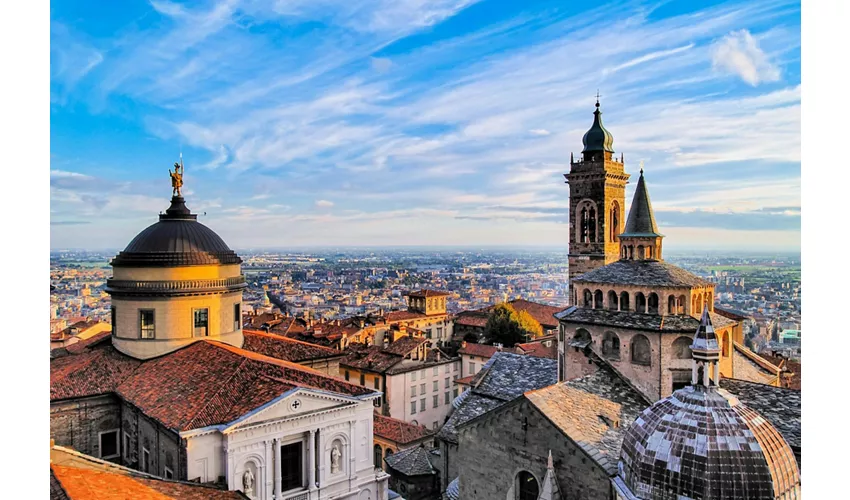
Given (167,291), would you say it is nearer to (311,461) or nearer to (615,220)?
(311,461)

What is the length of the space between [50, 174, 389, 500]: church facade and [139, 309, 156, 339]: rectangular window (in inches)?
0.8

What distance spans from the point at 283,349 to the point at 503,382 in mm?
5967

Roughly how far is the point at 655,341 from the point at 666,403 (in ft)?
13.2

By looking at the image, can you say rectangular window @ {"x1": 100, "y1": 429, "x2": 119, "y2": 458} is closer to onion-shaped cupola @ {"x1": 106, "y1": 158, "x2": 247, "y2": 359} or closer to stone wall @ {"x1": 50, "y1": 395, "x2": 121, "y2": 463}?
stone wall @ {"x1": 50, "y1": 395, "x2": 121, "y2": 463}

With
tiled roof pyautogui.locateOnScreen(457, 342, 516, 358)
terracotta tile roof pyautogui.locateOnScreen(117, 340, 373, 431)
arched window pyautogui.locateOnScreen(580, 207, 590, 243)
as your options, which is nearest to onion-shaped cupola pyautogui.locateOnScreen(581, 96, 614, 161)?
arched window pyautogui.locateOnScreen(580, 207, 590, 243)

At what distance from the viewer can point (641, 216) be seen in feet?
37.7

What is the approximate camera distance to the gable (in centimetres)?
866

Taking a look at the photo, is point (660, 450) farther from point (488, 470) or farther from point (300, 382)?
point (300, 382)

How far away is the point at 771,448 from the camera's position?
5.44m

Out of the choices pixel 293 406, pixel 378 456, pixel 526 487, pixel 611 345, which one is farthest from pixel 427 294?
pixel 526 487

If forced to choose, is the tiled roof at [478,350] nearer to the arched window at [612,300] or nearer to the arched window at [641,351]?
the arched window at [612,300]

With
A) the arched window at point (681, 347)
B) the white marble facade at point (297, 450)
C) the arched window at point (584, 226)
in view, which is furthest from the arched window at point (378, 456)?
the arched window at point (681, 347)

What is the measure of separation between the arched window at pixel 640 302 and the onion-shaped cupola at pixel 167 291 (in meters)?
8.78

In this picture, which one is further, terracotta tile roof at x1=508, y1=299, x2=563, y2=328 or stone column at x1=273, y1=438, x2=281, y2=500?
terracotta tile roof at x1=508, y1=299, x2=563, y2=328
